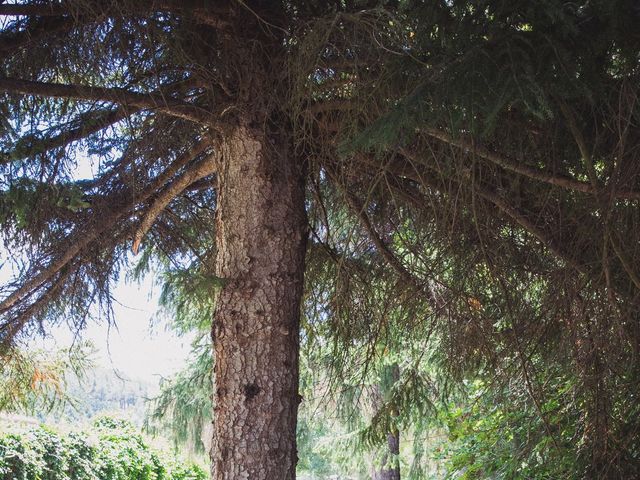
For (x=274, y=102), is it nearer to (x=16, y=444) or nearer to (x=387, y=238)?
(x=387, y=238)

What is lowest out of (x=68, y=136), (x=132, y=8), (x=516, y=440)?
(x=516, y=440)

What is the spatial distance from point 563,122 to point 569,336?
1400mm

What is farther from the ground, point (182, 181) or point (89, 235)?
point (182, 181)

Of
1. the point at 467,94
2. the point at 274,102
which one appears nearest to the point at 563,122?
the point at 467,94

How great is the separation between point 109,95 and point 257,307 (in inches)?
46.1

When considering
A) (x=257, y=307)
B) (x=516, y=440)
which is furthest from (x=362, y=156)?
(x=516, y=440)

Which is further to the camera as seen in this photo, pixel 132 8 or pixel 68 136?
pixel 68 136

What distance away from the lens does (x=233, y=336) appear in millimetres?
3656

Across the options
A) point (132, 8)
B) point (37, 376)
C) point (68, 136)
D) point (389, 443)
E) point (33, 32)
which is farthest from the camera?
point (389, 443)

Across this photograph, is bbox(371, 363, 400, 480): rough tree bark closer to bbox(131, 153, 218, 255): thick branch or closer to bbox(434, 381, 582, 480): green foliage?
bbox(434, 381, 582, 480): green foliage

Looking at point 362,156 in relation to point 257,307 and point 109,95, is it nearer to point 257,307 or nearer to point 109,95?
point 257,307

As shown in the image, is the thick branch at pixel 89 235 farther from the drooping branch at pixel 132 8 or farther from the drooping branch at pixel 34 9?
the drooping branch at pixel 34 9

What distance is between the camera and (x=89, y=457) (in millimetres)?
9820

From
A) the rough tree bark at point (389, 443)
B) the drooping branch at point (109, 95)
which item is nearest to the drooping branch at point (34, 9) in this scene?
the drooping branch at point (109, 95)
